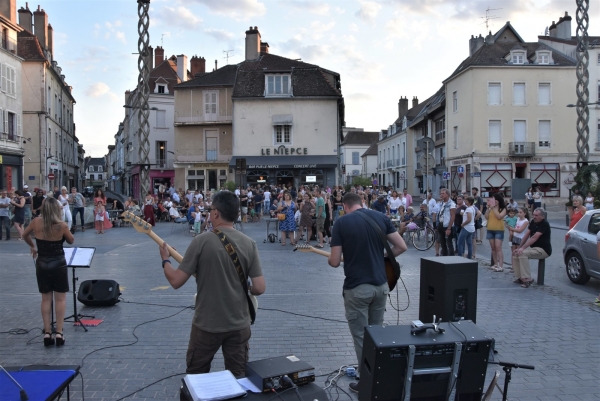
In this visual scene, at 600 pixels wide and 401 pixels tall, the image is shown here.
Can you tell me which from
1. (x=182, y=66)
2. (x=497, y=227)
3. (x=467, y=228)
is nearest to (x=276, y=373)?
(x=497, y=227)

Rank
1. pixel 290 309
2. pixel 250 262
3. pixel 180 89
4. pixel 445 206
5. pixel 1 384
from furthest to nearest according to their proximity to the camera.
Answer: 1. pixel 180 89
2. pixel 445 206
3. pixel 290 309
4. pixel 250 262
5. pixel 1 384

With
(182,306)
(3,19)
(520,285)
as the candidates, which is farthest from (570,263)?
(3,19)

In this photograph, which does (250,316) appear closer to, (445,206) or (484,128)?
(445,206)

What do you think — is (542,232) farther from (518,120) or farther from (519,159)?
(518,120)

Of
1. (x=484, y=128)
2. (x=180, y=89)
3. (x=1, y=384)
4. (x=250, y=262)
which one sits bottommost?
(x=1, y=384)

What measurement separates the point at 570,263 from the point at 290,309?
607cm

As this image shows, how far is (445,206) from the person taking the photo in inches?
512

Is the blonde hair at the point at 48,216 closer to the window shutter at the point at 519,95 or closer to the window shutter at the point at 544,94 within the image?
the window shutter at the point at 519,95

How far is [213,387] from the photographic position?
3148 millimetres

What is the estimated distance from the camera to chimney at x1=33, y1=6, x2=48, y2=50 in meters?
44.3

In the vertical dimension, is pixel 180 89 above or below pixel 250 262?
above

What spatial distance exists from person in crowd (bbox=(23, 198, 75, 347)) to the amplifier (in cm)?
357

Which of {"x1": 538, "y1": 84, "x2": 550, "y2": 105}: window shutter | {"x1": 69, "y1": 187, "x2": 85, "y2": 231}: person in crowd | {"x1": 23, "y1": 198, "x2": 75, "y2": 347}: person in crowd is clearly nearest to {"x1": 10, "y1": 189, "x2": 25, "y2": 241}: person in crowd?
{"x1": 69, "y1": 187, "x2": 85, "y2": 231}: person in crowd

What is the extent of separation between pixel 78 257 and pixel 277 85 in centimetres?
3318
